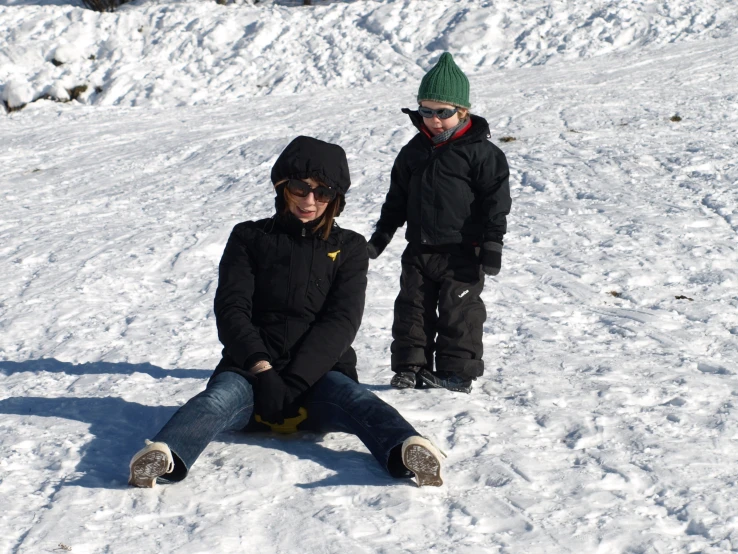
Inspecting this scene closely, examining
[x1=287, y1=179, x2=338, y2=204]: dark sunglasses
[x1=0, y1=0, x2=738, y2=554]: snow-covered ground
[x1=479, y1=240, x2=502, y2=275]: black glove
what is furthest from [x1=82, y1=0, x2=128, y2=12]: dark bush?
[x1=287, y1=179, x2=338, y2=204]: dark sunglasses

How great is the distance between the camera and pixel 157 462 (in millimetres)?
2863

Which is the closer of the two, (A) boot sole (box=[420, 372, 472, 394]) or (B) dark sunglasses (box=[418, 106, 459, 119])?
(B) dark sunglasses (box=[418, 106, 459, 119])

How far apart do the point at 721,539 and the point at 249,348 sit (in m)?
1.66

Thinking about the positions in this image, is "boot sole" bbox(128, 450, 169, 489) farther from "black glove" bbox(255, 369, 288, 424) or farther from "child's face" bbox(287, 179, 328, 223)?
"child's face" bbox(287, 179, 328, 223)

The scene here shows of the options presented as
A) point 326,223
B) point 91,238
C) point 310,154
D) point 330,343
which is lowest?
point 91,238

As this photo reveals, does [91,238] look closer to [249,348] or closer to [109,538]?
[249,348]

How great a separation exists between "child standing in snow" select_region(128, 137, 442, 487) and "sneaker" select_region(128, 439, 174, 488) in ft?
0.90

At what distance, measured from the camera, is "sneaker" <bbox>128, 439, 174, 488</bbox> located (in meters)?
2.85

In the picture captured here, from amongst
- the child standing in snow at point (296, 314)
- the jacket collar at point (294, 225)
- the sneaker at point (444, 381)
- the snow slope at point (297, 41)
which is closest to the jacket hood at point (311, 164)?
the child standing in snow at point (296, 314)

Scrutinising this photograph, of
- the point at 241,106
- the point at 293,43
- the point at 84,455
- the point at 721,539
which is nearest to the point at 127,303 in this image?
the point at 84,455

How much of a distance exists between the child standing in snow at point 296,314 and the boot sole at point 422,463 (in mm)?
224

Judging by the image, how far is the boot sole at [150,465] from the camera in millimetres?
2855

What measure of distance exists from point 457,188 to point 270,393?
1308 mm

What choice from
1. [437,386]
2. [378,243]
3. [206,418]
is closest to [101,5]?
[378,243]
